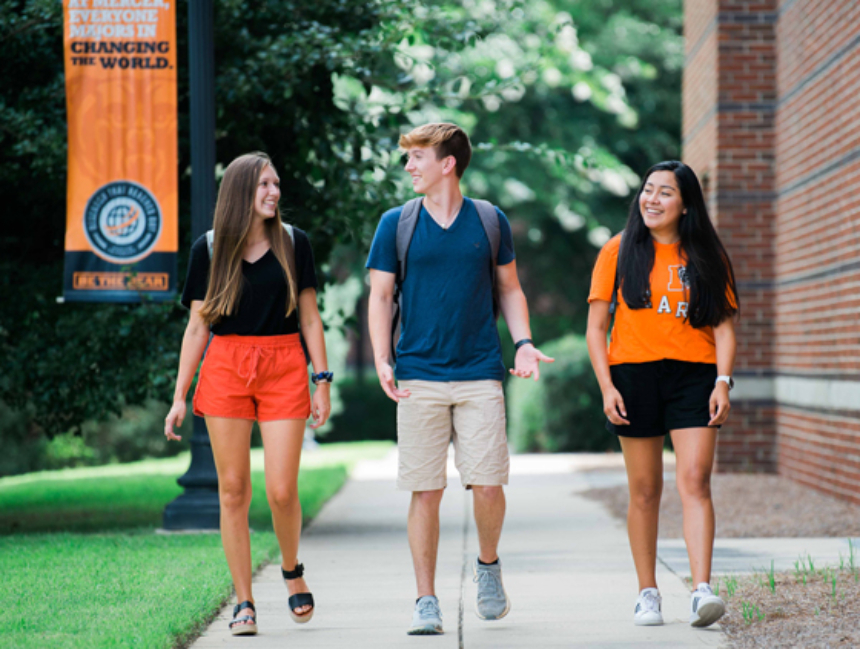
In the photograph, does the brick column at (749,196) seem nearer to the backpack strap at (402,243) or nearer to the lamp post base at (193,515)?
the lamp post base at (193,515)

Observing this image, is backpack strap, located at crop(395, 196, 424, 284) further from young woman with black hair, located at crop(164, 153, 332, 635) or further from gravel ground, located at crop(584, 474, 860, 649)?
gravel ground, located at crop(584, 474, 860, 649)

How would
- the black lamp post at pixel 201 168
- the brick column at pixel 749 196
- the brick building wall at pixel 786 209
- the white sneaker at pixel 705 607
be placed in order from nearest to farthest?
the white sneaker at pixel 705 607 → the black lamp post at pixel 201 168 → the brick building wall at pixel 786 209 → the brick column at pixel 749 196

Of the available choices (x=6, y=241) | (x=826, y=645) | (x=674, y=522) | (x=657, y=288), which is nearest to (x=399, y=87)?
(x=6, y=241)

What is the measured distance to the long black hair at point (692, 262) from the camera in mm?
4691

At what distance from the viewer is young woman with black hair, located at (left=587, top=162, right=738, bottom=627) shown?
4.66 metres

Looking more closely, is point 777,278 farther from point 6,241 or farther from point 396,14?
point 6,241

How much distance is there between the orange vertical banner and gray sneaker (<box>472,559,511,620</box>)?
387 centimetres

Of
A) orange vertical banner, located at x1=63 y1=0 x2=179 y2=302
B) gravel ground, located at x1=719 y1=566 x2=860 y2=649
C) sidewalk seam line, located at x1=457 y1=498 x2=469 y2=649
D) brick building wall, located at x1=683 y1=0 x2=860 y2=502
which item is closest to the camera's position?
gravel ground, located at x1=719 y1=566 x2=860 y2=649

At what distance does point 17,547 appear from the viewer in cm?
704

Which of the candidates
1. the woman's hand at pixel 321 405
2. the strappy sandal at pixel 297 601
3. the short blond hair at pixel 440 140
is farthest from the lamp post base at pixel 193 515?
the short blond hair at pixel 440 140

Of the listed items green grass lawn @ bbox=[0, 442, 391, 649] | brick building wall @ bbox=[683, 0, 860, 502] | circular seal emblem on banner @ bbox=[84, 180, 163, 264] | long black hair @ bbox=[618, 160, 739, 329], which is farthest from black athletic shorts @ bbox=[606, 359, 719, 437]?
brick building wall @ bbox=[683, 0, 860, 502]

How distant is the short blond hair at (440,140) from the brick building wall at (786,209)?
4.86 meters

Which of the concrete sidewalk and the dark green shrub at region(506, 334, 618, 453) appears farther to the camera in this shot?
the dark green shrub at region(506, 334, 618, 453)

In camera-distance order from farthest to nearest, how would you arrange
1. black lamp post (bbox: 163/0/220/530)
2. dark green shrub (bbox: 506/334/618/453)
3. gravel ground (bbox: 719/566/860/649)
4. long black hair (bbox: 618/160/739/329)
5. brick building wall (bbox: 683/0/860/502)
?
dark green shrub (bbox: 506/334/618/453)
brick building wall (bbox: 683/0/860/502)
black lamp post (bbox: 163/0/220/530)
long black hair (bbox: 618/160/739/329)
gravel ground (bbox: 719/566/860/649)
